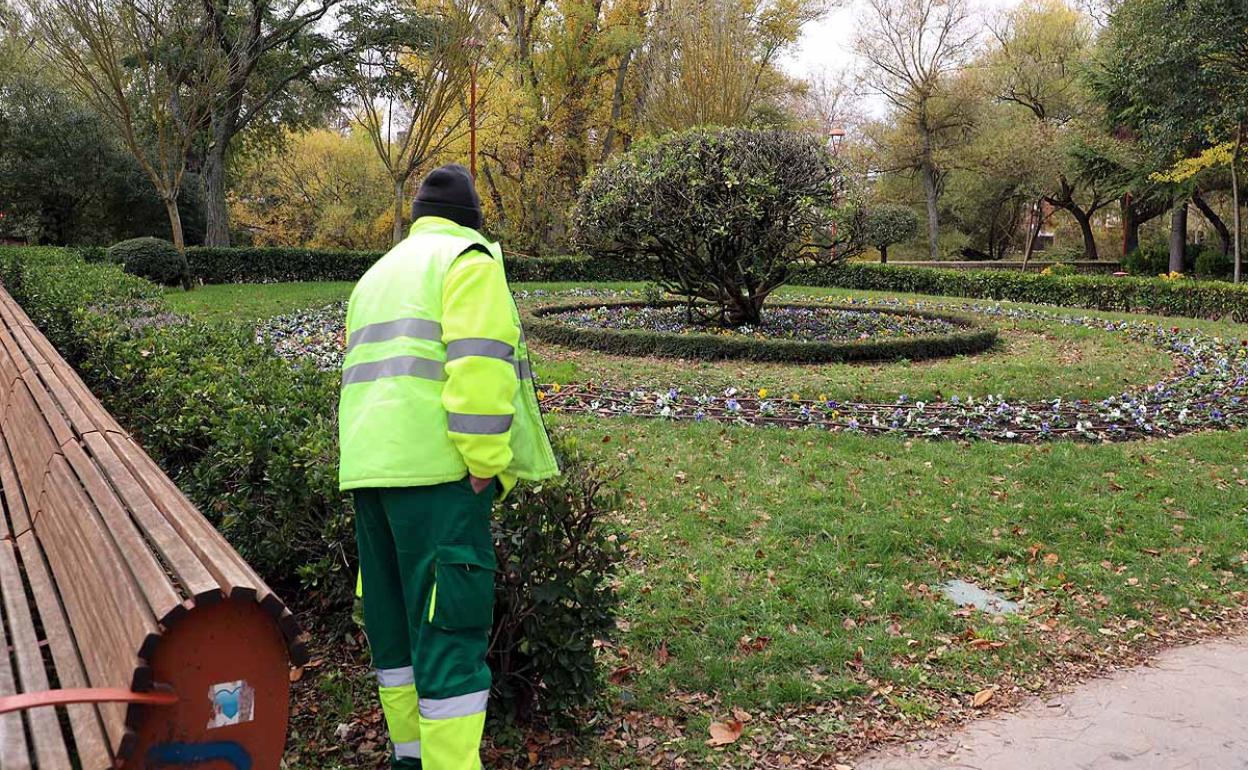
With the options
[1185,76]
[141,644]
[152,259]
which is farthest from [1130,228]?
[141,644]

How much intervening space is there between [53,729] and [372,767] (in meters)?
1.12

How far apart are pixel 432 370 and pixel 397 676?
0.87 meters

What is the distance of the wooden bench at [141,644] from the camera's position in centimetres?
163

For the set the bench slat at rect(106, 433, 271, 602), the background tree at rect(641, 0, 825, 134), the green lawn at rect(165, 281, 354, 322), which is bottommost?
the bench slat at rect(106, 433, 271, 602)

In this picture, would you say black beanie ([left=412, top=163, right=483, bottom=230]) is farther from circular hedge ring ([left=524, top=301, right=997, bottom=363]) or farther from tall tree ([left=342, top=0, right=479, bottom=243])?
tall tree ([left=342, top=0, right=479, bottom=243])

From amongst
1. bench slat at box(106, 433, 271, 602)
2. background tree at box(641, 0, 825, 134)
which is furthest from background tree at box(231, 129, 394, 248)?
bench slat at box(106, 433, 271, 602)

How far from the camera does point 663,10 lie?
86.7 ft

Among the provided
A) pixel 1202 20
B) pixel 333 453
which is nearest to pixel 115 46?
pixel 333 453

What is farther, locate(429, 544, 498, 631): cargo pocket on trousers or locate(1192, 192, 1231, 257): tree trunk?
locate(1192, 192, 1231, 257): tree trunk

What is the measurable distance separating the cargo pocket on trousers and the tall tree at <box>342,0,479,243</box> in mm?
16813

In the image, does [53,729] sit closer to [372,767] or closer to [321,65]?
[372,767]

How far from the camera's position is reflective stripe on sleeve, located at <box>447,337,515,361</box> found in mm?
2117

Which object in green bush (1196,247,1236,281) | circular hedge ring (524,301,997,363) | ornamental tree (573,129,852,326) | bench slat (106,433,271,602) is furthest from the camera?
green bush (1196,247,1236,281)

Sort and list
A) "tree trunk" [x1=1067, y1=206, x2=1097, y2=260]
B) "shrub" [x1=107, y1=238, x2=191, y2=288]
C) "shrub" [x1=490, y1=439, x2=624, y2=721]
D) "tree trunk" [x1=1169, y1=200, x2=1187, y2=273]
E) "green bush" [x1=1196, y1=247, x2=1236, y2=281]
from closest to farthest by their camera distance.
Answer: "shrub" [x1=490, y1=439, x2=624, y2=721] < "shrub" [x1=107, y1=238, x2=191, y2=288] < "green bush" [x1=1196, y1=247, x2=1236, y2=281] < "tree trunk" [x1=1169, y1=200, x2=1187, y2=273] < "tree trunk" [x1=1067, y1=206, x2=1097, y2=260]
